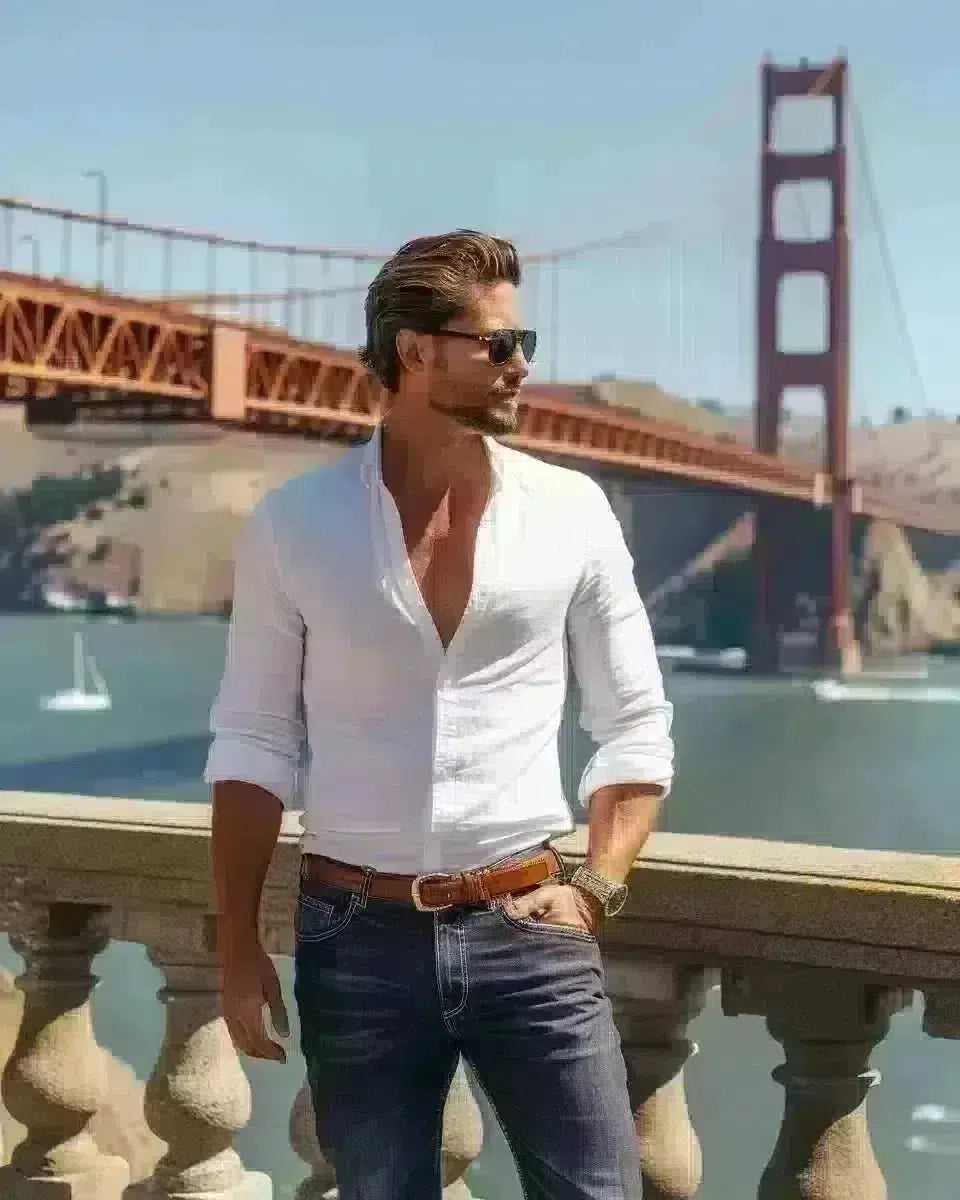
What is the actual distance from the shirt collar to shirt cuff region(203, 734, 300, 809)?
9.2 inches

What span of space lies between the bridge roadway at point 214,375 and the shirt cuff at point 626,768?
11.4 m

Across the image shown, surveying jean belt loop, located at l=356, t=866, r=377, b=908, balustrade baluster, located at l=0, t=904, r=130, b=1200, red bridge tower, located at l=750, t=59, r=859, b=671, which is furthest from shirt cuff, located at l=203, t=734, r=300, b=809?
red bridge tower, located at l=750, t=59, r=859, b=671

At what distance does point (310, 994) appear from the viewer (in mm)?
1420

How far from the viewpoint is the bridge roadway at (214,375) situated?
48.4ft

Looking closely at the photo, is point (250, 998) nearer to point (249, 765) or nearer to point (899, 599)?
point (249, 765)

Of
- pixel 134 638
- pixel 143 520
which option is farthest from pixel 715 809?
pixel 134 638

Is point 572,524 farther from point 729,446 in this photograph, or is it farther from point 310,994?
point 729,446

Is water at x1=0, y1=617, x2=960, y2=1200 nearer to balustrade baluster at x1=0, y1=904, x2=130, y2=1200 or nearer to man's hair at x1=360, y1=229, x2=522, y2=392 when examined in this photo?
balustrade baluster at x1=0, y1=904, x2=130, y2=1200

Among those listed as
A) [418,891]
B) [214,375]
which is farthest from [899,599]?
[418,891]

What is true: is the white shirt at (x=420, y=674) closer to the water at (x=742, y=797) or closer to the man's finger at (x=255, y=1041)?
the man's finger at (x=255, y=1041)

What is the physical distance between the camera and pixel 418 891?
1.37 m

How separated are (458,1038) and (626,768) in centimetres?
25

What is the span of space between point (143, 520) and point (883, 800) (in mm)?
24860

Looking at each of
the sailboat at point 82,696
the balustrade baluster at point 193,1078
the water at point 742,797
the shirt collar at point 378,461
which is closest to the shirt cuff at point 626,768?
the shirt collar at point 378,461
